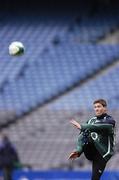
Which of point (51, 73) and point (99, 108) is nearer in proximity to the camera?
point (99, 108)

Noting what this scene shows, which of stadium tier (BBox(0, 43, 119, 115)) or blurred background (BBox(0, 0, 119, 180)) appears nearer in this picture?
blurred background (BBox(0, 0, 119, 180))

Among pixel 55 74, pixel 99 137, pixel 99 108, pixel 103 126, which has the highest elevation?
pixel 55 74

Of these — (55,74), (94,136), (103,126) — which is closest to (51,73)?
(55,74)

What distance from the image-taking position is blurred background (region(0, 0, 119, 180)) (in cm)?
1983

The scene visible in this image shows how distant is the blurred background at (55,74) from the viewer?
19.8 meters

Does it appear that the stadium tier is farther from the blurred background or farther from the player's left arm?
the player's left arm

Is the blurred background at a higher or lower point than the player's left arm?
higher

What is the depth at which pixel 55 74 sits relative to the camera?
2217 cm

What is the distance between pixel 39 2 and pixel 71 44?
9.02ft

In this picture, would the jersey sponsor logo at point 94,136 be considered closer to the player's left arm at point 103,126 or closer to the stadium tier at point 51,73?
the player's left arm at point 103,126

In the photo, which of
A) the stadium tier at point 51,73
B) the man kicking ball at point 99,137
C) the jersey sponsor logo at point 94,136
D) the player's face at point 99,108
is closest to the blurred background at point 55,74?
the stadium tier at point 51,73

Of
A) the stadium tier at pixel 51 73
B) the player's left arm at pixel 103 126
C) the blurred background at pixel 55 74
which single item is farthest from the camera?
the stadium tier at pixel 51 73

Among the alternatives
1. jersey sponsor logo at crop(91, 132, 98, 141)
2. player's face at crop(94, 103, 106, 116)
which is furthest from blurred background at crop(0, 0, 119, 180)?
player's face at crop(94, 103, 106, 116)

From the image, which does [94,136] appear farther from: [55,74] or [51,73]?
[51,73]
